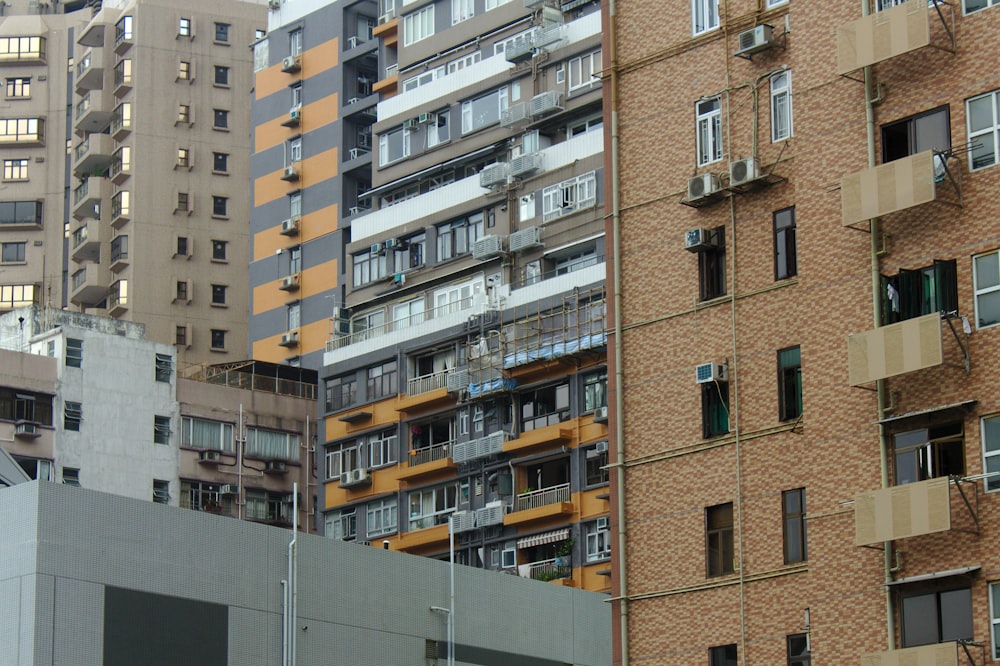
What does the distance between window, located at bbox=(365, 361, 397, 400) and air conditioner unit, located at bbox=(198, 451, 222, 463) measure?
12229mm

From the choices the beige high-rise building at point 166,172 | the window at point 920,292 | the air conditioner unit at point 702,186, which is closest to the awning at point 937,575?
the window at point 920,292

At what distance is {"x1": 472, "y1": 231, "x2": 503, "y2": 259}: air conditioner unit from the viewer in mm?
101125

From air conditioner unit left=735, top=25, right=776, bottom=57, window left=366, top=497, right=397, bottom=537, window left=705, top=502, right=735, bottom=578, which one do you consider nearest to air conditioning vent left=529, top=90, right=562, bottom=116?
window left=366, top=497, right=397, bottom=537

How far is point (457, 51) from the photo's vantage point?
110375 mm

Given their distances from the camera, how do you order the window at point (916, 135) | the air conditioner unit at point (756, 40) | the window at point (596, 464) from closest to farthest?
1. the window at point (916, 135)
2. the air conditioner unit at point (756, 40)
3. the window at point (596, 464)

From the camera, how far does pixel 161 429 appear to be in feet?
364

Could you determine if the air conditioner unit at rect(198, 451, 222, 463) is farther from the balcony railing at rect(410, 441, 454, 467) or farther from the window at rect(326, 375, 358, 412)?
the balcony railing at rect(410, 441, 454, 467)

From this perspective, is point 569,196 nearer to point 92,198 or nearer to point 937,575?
point 937,575

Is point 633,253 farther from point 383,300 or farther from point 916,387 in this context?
point 383,300

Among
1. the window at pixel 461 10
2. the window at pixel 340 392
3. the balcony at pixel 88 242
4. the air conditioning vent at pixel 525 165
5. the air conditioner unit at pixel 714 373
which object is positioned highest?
the window at pixel 461 10

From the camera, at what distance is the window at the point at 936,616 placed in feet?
144

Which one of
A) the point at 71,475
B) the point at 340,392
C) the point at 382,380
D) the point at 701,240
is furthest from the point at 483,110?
the point at 701,240

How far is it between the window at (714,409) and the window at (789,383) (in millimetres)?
1667

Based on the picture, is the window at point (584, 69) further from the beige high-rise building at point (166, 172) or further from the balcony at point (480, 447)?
the beige high-rise building at point (166, 172)
